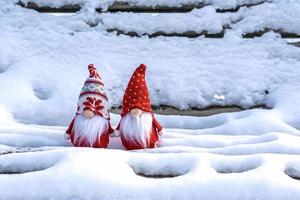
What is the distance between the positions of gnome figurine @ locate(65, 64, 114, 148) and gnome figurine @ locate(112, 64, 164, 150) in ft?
0.24

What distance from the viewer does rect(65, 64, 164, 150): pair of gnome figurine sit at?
2.62 metres

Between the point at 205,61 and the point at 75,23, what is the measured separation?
2.95 ft

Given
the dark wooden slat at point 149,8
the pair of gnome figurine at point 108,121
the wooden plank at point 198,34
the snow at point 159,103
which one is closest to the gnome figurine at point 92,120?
the pair of gnome figurine at point 108,121

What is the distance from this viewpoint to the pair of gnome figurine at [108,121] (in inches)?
103

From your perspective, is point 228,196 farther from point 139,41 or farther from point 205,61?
point 139,41

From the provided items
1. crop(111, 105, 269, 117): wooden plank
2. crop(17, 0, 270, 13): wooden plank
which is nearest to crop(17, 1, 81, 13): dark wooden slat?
crop(17, 0, 270, 13): wooden plank

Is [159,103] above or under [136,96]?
under

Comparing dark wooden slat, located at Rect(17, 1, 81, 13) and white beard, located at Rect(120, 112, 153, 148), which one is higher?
dark wooden slat, located at Rect(17, 1, 81, 13)

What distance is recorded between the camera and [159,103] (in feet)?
10.1

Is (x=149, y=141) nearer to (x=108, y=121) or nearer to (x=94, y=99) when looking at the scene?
(x=108, y=121)

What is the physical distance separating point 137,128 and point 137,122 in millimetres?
30

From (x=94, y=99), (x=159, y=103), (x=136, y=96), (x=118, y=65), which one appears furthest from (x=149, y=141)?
(x=118, y=65)

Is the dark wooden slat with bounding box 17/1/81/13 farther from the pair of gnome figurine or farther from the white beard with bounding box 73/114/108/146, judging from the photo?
the white beard with bounding box 73/114/108/146

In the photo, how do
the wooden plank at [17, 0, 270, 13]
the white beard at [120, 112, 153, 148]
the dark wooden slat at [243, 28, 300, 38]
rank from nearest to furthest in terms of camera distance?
the white beard at [120, 112, 153, 148] → the dark wooden slat at [243, 28, 300, 38] → the wooden plank at [17, 0, 270, 13]
